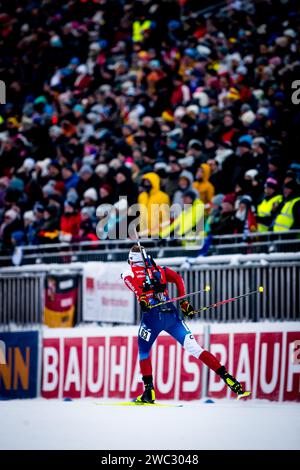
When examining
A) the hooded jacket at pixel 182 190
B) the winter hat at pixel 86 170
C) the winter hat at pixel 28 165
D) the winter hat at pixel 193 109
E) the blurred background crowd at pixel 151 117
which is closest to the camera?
the blurred background crowd at pixel 151 117

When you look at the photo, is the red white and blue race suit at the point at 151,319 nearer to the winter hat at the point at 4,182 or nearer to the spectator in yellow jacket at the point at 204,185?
the spectator in yellow jacket at the point at 204,185

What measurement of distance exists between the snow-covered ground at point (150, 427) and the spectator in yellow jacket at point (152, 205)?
438 centimetres

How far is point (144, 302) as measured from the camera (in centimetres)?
1348

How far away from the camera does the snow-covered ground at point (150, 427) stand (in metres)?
9.41

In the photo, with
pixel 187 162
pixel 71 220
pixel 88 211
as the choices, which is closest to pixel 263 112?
pixel 187 162

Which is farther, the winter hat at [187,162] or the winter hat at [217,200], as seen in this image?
the winter hat at [187,162]

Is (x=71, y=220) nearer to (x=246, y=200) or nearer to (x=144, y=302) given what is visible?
(x=246, y=200)

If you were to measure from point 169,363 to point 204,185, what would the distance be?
3518 mm

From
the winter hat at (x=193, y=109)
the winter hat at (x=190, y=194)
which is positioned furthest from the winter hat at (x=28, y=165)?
the winter hat at (x=190, y=194)

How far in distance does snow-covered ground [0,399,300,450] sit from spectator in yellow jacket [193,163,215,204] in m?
5.24

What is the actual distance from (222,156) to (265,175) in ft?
4.43

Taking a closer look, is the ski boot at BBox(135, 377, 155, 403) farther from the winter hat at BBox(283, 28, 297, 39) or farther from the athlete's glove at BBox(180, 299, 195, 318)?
the winter hat at BBox(283, 28, 297, 39)

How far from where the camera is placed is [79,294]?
18.2 metres
